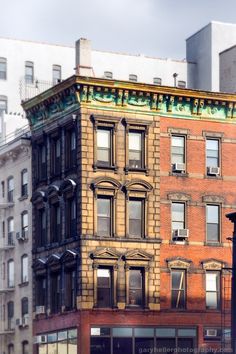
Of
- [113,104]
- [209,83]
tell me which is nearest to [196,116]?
[113,104]

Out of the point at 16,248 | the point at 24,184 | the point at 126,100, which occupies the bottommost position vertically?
the point at 16,248

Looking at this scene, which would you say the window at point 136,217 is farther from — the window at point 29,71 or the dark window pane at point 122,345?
the window at point 29,71

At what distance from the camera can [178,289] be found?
7688 centimetres

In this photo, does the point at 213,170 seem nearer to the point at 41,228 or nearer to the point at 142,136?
the point at 142,136

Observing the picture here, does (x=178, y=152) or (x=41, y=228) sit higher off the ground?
(x=178, y=152)

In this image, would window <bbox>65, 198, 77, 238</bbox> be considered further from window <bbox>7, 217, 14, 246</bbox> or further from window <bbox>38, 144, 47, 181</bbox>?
window <bbox>7, 217, 14, 246</bbox>

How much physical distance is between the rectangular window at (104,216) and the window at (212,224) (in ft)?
22.1

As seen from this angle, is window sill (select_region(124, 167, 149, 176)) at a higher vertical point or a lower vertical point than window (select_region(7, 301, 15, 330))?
higher

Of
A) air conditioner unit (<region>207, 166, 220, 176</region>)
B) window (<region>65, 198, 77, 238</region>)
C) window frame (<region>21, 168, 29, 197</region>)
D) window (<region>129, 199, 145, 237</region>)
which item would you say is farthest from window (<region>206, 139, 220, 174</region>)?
window frame (<region>21, 168, 29, 197</region>)

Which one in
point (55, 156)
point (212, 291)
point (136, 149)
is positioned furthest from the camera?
point (55, 156)

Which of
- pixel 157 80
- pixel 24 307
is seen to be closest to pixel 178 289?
pixel 24 307

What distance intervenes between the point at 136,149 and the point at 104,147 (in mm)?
2140

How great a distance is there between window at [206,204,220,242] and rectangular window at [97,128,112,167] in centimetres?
734

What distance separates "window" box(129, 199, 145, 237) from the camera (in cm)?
7600
